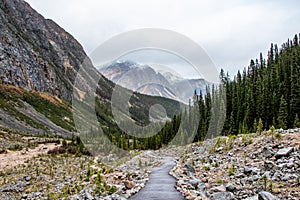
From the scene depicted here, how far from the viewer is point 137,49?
37188 millimetres

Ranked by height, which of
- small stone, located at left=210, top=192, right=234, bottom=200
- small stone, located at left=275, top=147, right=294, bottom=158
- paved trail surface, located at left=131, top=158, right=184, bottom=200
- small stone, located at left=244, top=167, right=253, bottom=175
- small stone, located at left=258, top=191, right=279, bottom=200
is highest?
small stone, located at left=275, top=147, right=294, bottom=158

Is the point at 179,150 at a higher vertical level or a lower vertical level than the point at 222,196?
lower

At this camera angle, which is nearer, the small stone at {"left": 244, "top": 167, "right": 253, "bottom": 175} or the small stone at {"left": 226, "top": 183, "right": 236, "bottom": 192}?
the small stone at {"left": 226, "top": 183, "right": 236, "bottom": 192}

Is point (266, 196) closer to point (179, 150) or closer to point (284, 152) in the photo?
point (284, 152)

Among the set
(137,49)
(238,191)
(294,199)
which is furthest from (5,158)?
(294,199)

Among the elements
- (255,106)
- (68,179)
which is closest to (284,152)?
(68,179)

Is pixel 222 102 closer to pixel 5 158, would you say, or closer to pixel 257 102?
pixel 257 102

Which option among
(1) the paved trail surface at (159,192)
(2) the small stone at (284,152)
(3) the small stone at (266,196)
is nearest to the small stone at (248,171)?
(2) the small stone at (284,152)

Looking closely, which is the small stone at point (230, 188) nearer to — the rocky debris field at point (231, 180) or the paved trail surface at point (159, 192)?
the rocky debris field at point (231, 180)

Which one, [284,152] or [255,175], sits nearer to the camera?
[255,175]

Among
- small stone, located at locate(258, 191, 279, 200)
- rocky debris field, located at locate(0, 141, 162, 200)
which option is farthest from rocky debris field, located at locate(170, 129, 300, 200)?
rocky debris field, located at locate(0, 141, 162, 200)

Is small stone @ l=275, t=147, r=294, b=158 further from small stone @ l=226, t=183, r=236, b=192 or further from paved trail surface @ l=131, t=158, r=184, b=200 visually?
paved trail surface @ l=131, t=158, r=184, b=200

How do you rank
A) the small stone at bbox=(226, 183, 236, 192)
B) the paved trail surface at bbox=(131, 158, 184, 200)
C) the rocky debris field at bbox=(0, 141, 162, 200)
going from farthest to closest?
1. the rocky debris field at bbox=(0, 141, 162, 200)
2. the paved trail surface at bbox=(131, 158, 184, 200)
3. the small stone at bbox=(226, 183, 236, 192)

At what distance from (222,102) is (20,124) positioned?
90502mm
